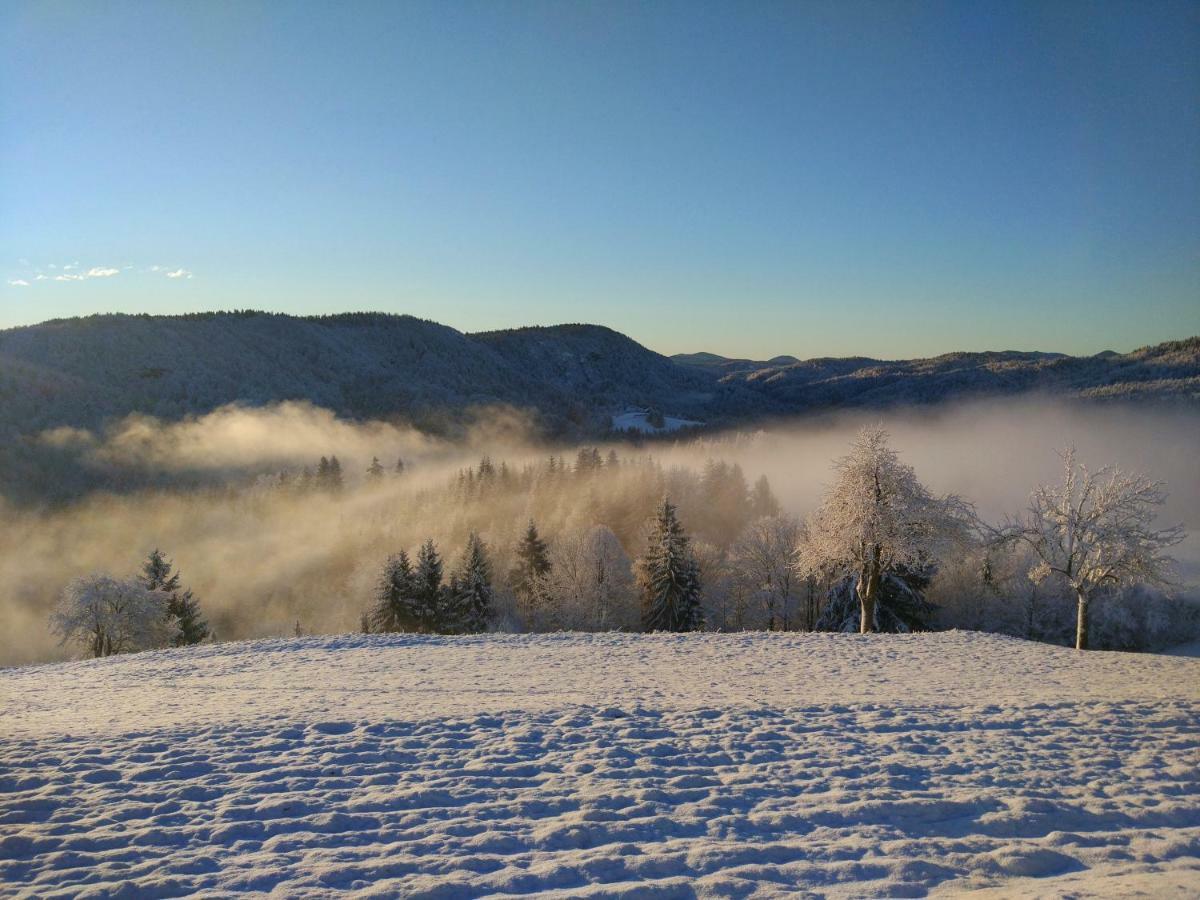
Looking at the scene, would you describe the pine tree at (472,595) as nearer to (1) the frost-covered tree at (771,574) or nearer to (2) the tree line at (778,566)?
(2) the tree line at (778,566)

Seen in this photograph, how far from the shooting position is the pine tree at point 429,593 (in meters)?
43.5

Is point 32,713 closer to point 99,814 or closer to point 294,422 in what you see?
point 99,814

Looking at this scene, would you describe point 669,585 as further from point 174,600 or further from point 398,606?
point 174,600

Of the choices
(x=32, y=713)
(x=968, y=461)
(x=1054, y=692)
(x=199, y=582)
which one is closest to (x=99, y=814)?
(x=32, y=713)

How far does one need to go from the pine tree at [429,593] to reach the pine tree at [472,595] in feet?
4.17

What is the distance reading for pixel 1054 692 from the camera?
43.5 feet

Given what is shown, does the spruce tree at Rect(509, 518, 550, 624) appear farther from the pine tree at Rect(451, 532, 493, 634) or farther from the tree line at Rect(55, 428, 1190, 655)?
the pine tree at Rect(451, 532, 493, 634)

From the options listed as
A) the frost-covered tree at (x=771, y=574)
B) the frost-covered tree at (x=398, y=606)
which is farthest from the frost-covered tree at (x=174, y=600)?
the frost-covered tree at (x=771, y=574)

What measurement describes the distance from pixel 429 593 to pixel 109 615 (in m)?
20.4

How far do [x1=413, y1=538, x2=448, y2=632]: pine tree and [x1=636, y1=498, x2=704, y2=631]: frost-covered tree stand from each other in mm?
14614

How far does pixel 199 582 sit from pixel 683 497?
64631 millimetres

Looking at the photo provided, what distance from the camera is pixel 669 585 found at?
4209 cm

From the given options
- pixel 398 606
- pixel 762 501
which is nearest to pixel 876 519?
pixel 398 606

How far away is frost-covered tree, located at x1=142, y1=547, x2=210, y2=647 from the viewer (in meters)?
45.3
